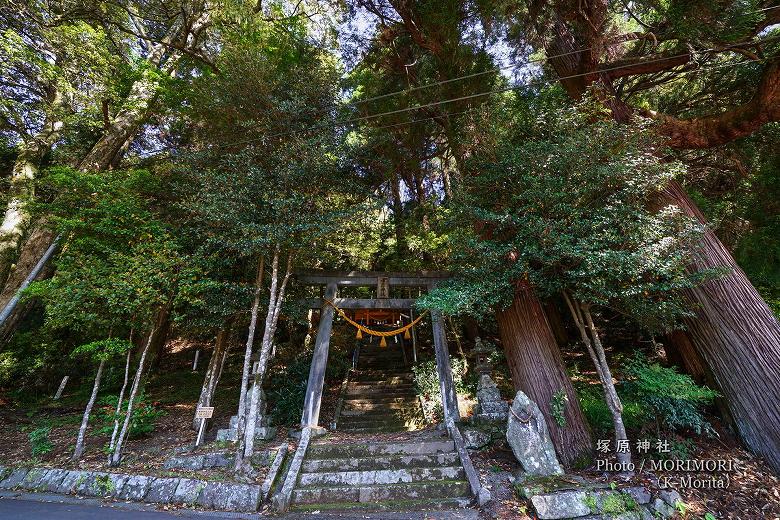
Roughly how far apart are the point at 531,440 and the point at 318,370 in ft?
11.7

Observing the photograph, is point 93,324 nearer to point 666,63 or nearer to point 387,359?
point 387,359

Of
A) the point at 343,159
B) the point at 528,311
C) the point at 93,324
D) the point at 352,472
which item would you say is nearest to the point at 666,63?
the point at 528,311

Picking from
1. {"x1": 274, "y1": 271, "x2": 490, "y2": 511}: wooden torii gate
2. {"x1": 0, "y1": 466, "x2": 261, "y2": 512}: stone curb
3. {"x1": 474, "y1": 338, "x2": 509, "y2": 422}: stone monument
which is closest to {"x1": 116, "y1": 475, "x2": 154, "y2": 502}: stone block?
{"x1": 0, "y1": 466, "x2": 261, "y2": 512}: stone curb

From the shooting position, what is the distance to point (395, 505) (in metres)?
3.67

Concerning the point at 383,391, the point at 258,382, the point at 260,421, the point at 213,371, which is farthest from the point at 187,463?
the point at 383,391

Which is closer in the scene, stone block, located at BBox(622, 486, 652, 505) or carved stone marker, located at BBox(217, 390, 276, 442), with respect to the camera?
stone block, located at BBox(622, 486, 652, 505)

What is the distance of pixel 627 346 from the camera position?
845cm

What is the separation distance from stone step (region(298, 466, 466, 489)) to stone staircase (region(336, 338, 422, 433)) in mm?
1961

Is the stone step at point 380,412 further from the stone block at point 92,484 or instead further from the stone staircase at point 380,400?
the stone block at point 92,484

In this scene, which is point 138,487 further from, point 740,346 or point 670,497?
point 740,346

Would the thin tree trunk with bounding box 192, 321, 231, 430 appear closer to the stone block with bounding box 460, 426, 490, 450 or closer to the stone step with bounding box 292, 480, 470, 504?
the stone step with bounding box 292, 480, 470, 504

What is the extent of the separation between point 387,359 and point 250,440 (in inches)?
241

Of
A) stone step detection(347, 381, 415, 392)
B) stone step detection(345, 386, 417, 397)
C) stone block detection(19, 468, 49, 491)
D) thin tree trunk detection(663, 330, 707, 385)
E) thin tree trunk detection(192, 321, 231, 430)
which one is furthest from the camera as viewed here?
stone step detection(347, 381, 415, 392)

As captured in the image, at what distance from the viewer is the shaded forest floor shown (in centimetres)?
348
